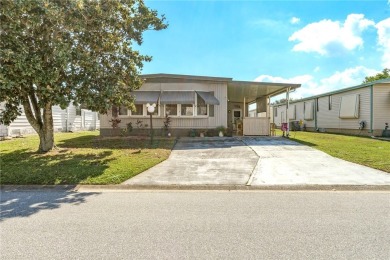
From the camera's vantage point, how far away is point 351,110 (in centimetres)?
2034

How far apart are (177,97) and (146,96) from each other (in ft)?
6.09

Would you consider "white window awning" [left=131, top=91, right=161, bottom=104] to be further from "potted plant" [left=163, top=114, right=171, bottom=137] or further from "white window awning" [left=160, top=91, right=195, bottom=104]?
"potted plant" [left=163, top=114, right=171, bottom=137]

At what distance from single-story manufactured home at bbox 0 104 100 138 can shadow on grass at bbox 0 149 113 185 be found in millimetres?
7266

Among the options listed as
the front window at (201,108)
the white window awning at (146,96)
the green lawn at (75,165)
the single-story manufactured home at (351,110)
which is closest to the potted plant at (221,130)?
the front window at (201,108)

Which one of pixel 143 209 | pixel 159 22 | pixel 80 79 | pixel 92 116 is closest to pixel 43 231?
pixel 143 209

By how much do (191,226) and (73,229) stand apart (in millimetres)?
1694

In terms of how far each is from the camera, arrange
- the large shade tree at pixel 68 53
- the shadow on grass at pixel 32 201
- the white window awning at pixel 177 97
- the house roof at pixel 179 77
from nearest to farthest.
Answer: the shadow on grass at pixel 32 201, the large shade tree at pixel 68 53, the white window awning at pixel 177 97, the house roof at pixel 179 77

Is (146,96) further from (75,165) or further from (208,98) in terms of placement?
(75,165)

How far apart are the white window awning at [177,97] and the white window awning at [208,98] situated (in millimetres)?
547

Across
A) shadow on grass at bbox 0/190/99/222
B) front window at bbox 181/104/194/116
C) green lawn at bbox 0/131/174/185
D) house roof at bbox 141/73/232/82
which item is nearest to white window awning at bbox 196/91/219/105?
house roof at bbox 141/73/232/82

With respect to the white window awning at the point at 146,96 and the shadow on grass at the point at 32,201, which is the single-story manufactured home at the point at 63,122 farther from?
the shadow on grass at the point at 32,201

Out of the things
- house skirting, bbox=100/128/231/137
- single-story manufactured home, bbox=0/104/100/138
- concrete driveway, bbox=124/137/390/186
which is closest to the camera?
concrete driveway, bbox=124/137/390/186

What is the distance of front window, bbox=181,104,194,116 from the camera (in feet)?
55.4

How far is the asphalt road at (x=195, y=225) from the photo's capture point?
318 cm
